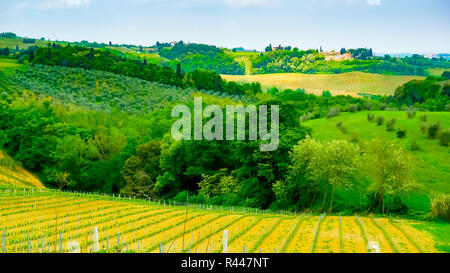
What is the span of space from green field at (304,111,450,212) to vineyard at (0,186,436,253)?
1314 centimetres

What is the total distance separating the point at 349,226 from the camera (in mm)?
35438

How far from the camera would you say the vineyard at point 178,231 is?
78.6ft

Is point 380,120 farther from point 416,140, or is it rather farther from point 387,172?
point 387,172

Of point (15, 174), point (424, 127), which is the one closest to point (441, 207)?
point (424, 127)

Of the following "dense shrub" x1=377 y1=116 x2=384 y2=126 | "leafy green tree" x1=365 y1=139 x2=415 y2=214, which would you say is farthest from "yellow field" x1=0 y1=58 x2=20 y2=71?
"leafy green tree" x1=365 y1=139 x2=415 y2=214

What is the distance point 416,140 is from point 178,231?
50.2m

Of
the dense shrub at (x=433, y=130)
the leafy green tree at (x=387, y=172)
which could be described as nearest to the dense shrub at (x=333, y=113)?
the dense shrub at (x=433, y=130)

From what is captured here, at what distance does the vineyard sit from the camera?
78.6ft

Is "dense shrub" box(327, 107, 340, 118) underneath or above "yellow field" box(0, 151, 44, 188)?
above

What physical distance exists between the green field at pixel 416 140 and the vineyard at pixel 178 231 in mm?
13138

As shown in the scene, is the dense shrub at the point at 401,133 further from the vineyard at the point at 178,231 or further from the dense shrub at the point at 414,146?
the vineyard at the point at 178,231

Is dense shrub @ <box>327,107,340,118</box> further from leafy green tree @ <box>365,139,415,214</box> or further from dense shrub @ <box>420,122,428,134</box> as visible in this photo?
leafy green tree @ <box>365,139,415,214</box>
